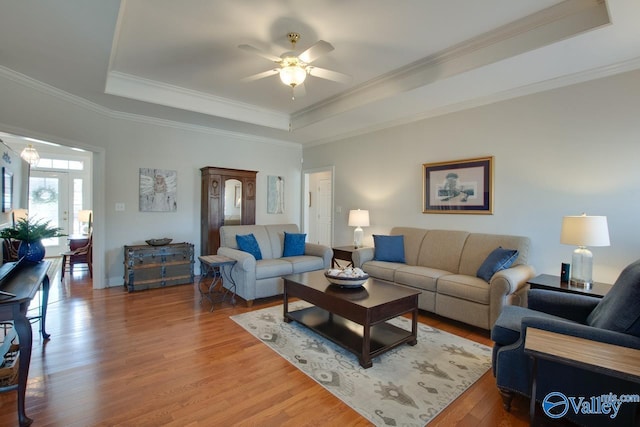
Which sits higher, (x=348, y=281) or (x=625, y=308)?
(x=625, y=308)

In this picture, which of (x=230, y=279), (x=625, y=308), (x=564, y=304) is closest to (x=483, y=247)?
(x=564, y=304)

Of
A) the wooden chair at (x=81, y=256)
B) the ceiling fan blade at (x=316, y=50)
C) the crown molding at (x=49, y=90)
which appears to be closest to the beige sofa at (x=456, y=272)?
the ceiling fan blade at (x=316, y=50)

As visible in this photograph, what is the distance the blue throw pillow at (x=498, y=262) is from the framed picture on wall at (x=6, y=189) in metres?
6.57

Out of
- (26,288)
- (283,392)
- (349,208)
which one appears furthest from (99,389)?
(349,208)

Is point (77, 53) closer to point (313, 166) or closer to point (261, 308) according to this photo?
point (261, 308)

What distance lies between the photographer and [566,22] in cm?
245

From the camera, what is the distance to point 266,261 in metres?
4.23

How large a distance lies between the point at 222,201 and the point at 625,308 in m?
5.01

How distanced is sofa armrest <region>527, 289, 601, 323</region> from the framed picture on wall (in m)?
6.73

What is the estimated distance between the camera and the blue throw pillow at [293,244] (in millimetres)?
4695

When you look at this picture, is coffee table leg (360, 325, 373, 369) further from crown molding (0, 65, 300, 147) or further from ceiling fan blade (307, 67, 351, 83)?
crown molding (0, 65, 300, 147)

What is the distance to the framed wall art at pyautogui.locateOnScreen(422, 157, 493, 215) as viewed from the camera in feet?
12.8

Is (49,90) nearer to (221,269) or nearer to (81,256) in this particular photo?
(221,269)

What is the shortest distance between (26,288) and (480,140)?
4665 mm
